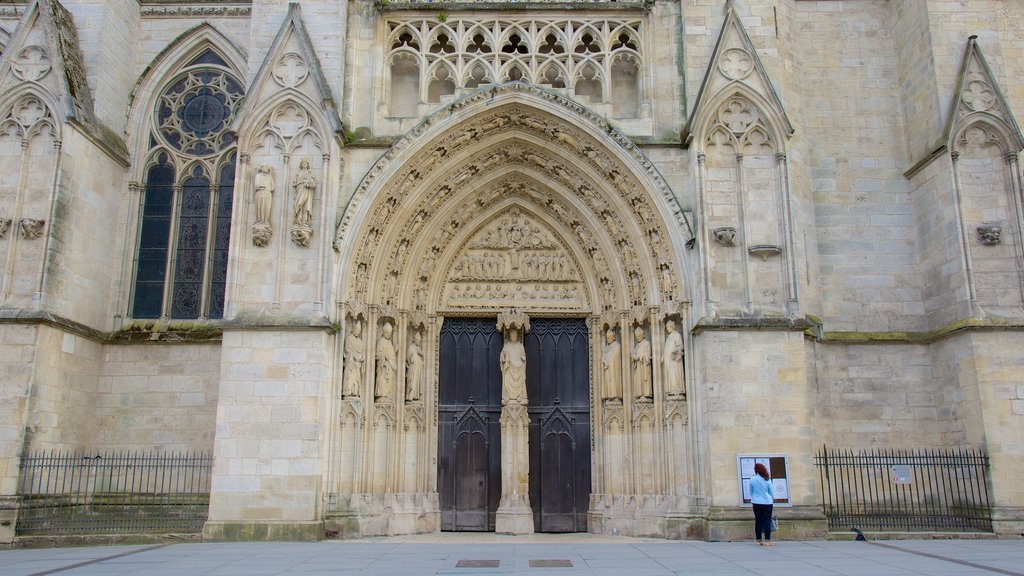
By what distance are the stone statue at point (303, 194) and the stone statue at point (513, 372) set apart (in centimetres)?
418

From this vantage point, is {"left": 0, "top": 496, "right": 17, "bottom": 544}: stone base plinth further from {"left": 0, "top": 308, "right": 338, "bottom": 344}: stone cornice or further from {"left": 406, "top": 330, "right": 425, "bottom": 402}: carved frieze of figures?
{"left": 406, "top": 330, "right": 425, "bottom": 402}: carved frieze of figures

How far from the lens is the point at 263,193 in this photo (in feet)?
42.4

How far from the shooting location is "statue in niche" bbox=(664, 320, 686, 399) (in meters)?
13.1

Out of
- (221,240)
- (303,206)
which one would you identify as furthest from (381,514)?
(221,240)

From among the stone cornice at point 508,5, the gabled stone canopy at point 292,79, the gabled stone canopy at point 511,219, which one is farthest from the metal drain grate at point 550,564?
the stone cornice at point 508,5

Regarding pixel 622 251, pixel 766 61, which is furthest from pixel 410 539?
pixel 766 61

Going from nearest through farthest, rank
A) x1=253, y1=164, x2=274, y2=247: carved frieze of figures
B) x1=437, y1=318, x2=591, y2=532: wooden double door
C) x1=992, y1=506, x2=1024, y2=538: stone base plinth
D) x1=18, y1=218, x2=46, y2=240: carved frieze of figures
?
x1=992, y1=506, x2=1024, y2=538: stone base plinth < x1=253, y1=164, x2=274, y2=247: carved frieze of figures < x1=18, y1=218, x2=46, y2=240: carved frieze of figures < x1=437, y1=318, x2=591, y2=532: wooden double door

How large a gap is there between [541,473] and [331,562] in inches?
224

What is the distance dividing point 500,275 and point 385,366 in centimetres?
284

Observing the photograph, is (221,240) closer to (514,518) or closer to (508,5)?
(508,5)

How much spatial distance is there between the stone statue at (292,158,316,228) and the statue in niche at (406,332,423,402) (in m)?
2.95

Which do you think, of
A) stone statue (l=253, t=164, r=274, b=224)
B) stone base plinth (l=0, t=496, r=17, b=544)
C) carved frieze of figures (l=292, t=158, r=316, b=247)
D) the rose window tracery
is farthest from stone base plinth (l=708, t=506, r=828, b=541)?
the rose window tracery

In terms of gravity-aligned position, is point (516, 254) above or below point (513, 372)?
above

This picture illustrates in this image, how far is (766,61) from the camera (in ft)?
45.1
